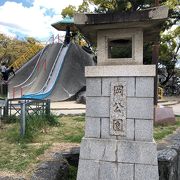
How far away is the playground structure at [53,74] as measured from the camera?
2333 cm

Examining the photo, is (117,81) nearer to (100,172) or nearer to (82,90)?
(100,172)

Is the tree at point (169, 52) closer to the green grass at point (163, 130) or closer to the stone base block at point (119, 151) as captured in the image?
the green grass at point (163, 130)

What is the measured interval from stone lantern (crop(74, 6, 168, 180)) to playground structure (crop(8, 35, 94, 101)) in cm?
1598

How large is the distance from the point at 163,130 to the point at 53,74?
16.2 metres

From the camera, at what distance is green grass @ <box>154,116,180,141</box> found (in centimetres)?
873

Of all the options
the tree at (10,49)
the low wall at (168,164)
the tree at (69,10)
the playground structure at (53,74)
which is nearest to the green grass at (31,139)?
the low wall at (168,164)

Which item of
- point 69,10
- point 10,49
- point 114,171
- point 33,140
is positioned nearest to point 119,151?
point 114,171

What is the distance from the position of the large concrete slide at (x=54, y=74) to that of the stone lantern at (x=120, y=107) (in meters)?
16.4

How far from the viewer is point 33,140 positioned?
8.28 metres

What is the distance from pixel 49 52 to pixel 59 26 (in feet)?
14.5

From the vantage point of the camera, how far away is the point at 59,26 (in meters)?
31.7

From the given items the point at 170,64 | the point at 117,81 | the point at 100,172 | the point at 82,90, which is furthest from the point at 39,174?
the point at 170,64

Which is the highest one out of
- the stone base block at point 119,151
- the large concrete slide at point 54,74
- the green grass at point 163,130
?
the large concrete slide at point 54,74

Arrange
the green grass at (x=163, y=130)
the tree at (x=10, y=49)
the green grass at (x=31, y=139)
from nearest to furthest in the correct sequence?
the green grass at (x=31, y=139) → the green grass at (x=163, y=130) → the tree at (x=10, y=49)
